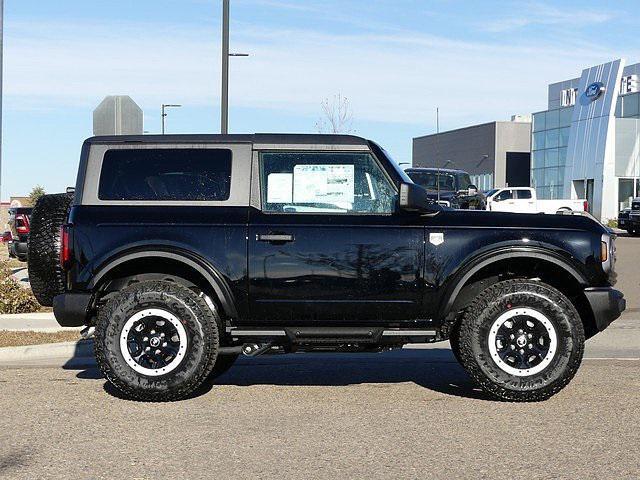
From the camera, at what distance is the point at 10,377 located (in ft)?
27.2

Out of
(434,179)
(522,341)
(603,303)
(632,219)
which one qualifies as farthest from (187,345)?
(632,219)

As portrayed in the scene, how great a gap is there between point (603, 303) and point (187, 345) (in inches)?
122

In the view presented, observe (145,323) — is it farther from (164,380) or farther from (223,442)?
(223,442)

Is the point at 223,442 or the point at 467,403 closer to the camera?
the point at 223,442

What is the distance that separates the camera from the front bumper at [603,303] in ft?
23.4

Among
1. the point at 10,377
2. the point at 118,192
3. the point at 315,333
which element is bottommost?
the point at 10,377

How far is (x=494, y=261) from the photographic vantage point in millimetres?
7145

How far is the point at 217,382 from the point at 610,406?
3.18m

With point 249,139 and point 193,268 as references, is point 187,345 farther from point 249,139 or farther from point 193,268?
point 249,139

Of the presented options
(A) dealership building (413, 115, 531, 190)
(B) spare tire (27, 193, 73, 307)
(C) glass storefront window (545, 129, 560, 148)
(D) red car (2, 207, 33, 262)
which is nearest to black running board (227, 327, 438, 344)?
(B) spare tire (27, 193, 73, 307)

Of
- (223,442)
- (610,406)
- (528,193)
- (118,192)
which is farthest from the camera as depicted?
(528,193)

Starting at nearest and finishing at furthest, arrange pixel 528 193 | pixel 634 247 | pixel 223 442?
pixel 223 442, pixel 634 247, pixel 528 193

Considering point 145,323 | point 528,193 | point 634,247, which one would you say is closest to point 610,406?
point 145,323

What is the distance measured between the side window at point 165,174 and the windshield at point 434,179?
23988mm
